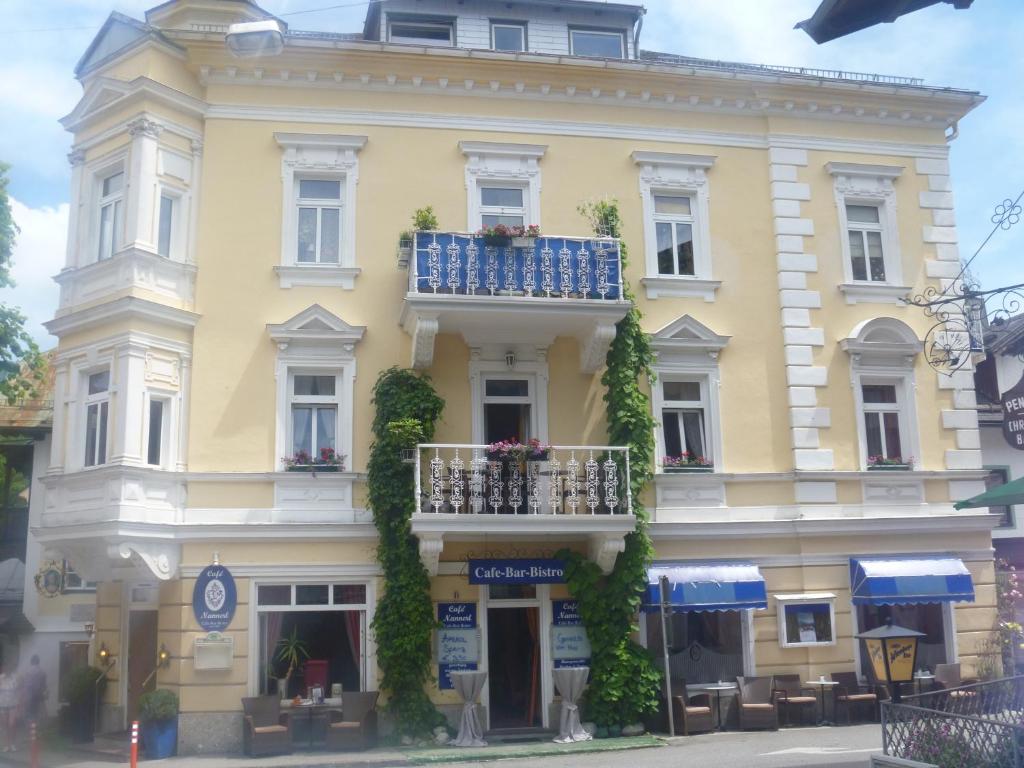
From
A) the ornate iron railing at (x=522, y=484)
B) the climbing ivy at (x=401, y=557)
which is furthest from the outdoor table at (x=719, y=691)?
the climbing ivy at (x=401, y=557)

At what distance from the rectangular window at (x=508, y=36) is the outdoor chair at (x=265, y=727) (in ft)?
43.0

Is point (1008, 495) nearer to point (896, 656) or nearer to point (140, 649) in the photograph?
point (896, 656)

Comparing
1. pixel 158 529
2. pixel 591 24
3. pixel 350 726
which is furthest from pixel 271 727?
pixel 591 24

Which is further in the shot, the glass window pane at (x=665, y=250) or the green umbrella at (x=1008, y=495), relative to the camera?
the glass window pane at (x=665, y=250)

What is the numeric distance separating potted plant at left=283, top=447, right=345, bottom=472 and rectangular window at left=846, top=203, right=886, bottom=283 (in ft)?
34.7

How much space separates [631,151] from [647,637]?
9.01m

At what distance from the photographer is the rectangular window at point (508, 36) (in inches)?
813

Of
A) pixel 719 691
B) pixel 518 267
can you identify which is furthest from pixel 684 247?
pixel 719 691

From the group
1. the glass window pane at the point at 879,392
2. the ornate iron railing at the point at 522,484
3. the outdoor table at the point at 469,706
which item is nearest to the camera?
the outdoor table at the point at 469,706

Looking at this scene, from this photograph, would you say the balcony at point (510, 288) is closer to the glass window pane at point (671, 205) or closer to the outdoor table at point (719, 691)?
the glass window pane at point (671, 205)

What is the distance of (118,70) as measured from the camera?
1792 cm

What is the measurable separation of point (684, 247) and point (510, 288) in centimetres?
409

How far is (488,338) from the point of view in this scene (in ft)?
59.7

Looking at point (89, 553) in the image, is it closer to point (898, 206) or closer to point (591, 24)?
point (591, 24)
